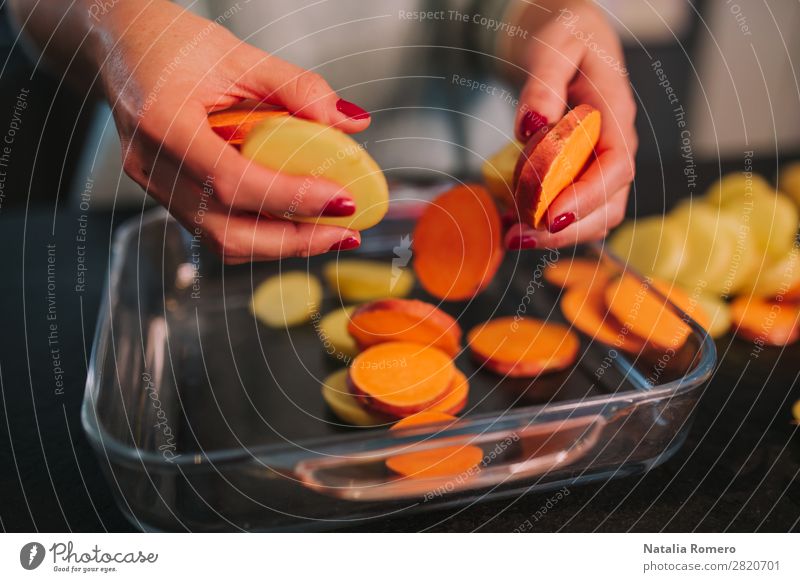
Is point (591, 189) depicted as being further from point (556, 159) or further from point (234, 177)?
point (234, 177)

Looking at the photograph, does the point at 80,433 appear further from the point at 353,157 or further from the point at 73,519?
the point at 353,157

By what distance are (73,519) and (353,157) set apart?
0.20 meters

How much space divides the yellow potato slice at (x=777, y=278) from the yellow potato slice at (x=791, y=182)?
0.34 feet

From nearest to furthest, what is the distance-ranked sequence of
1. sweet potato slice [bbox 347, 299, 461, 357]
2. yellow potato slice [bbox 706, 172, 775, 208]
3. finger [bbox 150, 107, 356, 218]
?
finger [bbox 150, 107, 356, 218], sweet potato slice [bbox 347, 299, 461, 357], yellow potato slice [bbox 706, 172, 775, 208]

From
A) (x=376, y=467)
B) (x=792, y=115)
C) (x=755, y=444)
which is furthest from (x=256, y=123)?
(x=792, y=115)

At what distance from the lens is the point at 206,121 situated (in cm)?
28

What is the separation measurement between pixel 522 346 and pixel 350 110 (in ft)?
0.58

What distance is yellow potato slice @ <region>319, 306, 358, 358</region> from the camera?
1.34ft

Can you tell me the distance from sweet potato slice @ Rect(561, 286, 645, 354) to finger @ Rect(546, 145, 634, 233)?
0.11 metres

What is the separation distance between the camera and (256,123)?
0.28 meters

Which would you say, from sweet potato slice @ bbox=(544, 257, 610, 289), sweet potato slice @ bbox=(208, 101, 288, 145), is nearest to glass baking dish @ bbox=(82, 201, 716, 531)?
sweet potato slice @ bbox=(544, 257, 610, 289)

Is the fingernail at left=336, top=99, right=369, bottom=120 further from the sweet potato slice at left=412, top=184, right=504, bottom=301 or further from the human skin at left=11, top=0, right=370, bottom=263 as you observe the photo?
the sweet potato slice at left=412, top=184, right=504, bottom=301

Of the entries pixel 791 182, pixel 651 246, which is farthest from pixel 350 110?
pixel 791 182

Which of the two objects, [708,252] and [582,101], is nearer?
[582,101]
